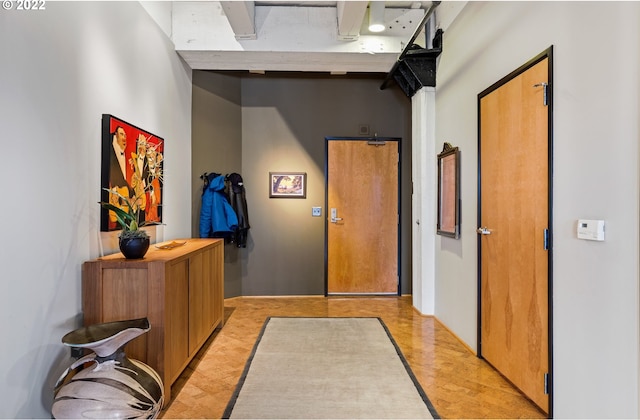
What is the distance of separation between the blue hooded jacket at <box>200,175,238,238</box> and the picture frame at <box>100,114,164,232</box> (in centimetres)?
94

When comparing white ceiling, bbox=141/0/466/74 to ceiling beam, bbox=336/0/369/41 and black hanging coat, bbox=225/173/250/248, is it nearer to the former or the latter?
ceiling beam, bbox=336/0/369/41

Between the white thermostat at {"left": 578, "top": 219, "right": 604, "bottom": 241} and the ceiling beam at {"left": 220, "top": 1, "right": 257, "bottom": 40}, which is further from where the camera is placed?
the ceiling beam at {"left": 220, "top": 1, "right": 257, "bottom": 40}

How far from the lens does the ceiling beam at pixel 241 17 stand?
10.4 feet

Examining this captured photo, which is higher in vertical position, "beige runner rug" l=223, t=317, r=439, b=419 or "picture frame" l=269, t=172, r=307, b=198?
"picture frame" l=269, t=172, r=307, b=198

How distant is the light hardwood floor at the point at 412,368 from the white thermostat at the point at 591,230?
3.76ft

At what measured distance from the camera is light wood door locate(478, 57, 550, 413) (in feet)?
6.70

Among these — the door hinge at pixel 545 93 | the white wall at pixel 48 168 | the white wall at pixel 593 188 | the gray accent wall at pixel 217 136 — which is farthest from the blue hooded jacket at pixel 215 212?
the door hinge at pixel 545 93

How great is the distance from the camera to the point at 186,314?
253cm

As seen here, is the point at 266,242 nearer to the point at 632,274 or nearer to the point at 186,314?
the point at 186,314

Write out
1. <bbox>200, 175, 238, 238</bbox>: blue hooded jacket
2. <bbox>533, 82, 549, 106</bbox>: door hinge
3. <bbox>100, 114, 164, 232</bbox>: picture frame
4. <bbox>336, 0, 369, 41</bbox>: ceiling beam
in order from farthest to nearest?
<bbox>200, 175, 238, 238</bbox>: blue hooded jacket, <bbox>336, 0, 369, 41</bbox>: ceiling beam, <bbox>100, 114, 164, 232</bbox>: picture frame, <bbox>533, 82, 549, 106</bbox>: door hinge

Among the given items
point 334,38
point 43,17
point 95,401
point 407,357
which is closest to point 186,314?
point 95,401

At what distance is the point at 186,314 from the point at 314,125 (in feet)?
10.4

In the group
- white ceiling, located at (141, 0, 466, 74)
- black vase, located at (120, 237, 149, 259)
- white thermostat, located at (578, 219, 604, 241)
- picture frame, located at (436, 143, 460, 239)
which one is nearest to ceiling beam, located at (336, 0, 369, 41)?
white ceiling, located at (141, 0, 466, 74)

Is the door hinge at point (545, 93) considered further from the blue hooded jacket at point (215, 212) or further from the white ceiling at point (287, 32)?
the blue hooded jacket at point (215, 212)
